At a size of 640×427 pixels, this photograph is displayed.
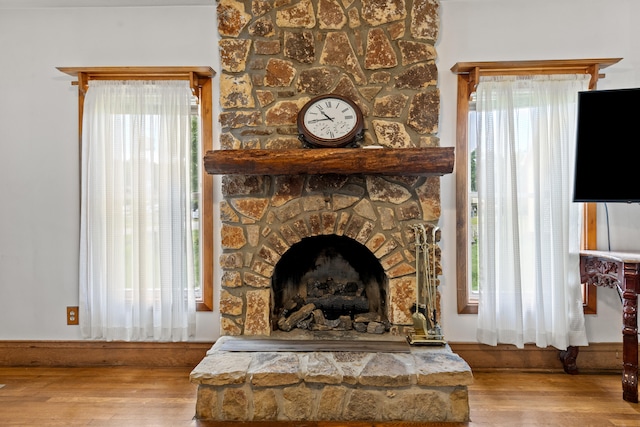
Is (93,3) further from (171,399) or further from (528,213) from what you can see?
(528,213)

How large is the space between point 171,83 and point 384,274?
2.01 metres

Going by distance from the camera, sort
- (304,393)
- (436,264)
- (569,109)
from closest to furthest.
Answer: (304,393) → (436,264) → (569,109)

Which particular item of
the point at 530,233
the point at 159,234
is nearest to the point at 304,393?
the point at 159,234

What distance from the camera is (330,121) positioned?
256cm

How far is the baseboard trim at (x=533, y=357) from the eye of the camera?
294cm

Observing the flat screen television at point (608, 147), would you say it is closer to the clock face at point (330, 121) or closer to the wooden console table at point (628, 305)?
the wooden console table at point (628, 305)

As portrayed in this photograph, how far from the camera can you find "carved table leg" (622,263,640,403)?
2.36 m

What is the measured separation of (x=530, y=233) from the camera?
289cm

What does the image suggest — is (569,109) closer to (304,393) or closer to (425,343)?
(425,343)

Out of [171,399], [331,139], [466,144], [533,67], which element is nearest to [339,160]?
[331,139]

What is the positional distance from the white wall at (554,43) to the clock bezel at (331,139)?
0.79 m

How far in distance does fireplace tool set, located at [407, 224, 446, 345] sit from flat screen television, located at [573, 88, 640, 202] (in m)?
1.01

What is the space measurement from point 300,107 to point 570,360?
2.53 metres

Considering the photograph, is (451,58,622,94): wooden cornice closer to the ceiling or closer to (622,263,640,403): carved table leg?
(622,263,640,403): carved table leg
